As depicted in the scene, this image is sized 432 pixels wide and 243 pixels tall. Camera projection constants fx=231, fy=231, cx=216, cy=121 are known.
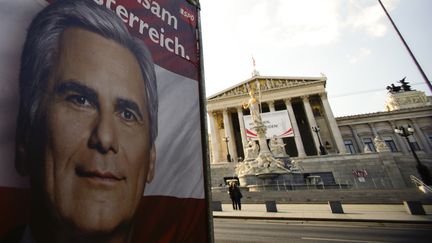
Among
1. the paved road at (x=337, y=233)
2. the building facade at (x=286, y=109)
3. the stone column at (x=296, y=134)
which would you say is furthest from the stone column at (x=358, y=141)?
the paved road at (x=337, y=233)

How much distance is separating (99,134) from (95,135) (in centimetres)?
3

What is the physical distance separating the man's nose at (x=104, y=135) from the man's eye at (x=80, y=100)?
0.37ft

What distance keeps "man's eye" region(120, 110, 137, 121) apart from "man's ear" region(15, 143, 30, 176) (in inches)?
23.2

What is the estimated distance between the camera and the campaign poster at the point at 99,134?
1.26 metres

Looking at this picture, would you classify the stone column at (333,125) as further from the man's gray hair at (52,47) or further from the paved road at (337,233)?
the man's gray hair at (52,47)

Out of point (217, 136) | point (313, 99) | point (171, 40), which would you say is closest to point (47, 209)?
point (171, 40)

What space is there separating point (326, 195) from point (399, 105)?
2125 inches

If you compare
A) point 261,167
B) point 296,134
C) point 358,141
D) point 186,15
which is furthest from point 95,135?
point 358,141

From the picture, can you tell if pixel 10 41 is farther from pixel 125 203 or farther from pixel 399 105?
pixel 399 105

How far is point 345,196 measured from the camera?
56.4ft

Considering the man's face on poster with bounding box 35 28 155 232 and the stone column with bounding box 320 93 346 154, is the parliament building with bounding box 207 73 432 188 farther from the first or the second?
the man's face on poster with bounding box 35 28 155 232

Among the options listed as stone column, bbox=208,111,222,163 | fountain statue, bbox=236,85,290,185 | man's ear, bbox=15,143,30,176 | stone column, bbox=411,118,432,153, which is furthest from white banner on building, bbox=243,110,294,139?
man's ear, bbox=15,143,30,176

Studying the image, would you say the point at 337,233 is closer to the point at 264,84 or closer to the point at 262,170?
the point at 262,170

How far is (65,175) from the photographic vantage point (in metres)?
1.33
